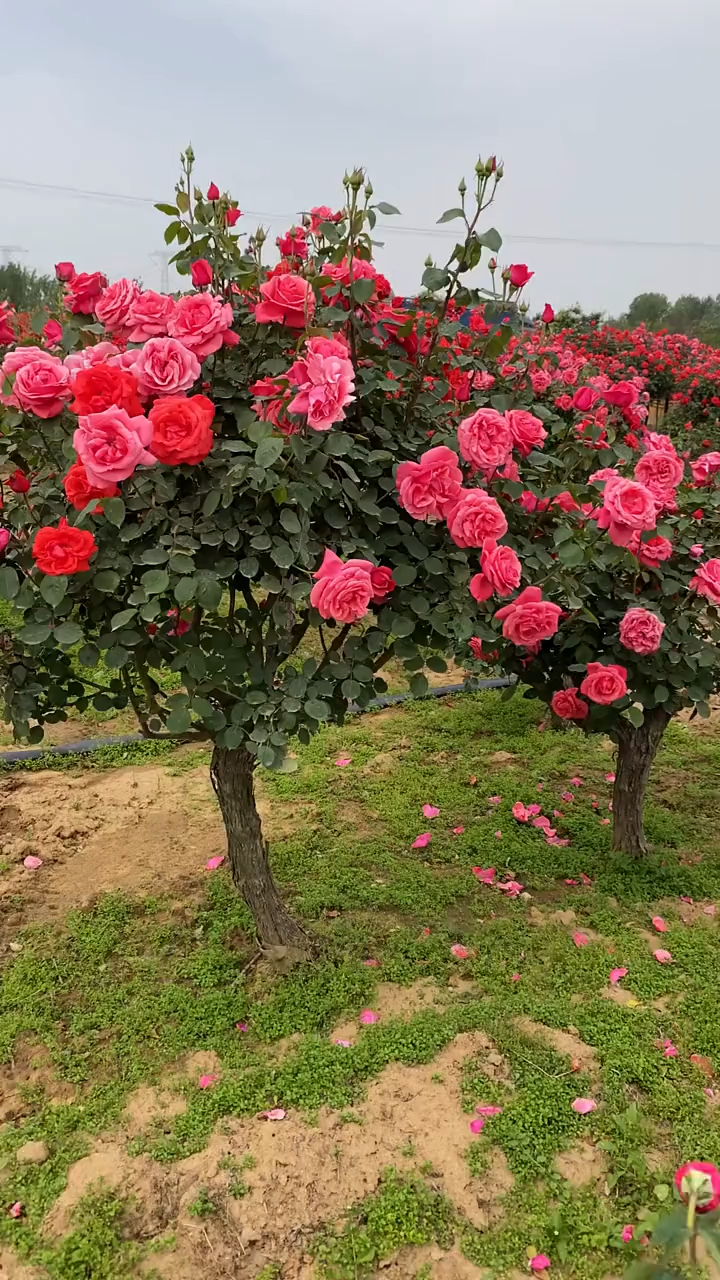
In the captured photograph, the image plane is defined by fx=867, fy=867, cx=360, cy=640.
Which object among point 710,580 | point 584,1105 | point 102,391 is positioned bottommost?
point 584,1105

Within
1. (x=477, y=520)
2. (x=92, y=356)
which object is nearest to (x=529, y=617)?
(x=477, y=520)

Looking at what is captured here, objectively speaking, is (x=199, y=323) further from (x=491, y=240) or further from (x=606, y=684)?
(x=606, y=684)

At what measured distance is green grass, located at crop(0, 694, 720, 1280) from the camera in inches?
74.4

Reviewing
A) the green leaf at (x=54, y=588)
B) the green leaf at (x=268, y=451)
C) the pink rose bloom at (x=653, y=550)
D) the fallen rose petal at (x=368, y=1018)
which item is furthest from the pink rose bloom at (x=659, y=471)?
the fallen rose petal at (x=368, y=1018)

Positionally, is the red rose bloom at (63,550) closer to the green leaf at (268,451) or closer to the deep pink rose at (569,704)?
the green leaf at (268,451)

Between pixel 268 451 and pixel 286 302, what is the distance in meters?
0.36

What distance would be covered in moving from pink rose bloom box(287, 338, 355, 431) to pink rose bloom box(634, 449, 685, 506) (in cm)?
96

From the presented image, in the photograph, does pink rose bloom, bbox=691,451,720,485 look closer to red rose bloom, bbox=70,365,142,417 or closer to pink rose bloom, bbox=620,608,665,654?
pink rose bloom, bbox=620,608,665,654

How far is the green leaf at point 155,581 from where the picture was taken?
5.10ft

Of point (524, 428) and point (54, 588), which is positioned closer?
point (54, 588)

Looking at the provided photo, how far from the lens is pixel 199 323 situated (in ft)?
5.34

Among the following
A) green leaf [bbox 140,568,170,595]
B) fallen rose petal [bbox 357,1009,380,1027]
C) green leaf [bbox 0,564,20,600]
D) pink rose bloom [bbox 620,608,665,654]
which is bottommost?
fallen rose petal [bbox 357,1009,380,1027]

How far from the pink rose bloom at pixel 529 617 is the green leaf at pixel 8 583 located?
100cm

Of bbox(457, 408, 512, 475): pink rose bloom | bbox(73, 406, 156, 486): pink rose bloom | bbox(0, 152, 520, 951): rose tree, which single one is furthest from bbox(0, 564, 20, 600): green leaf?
bbox(457, 408, 512, 475): pink rose bloom
